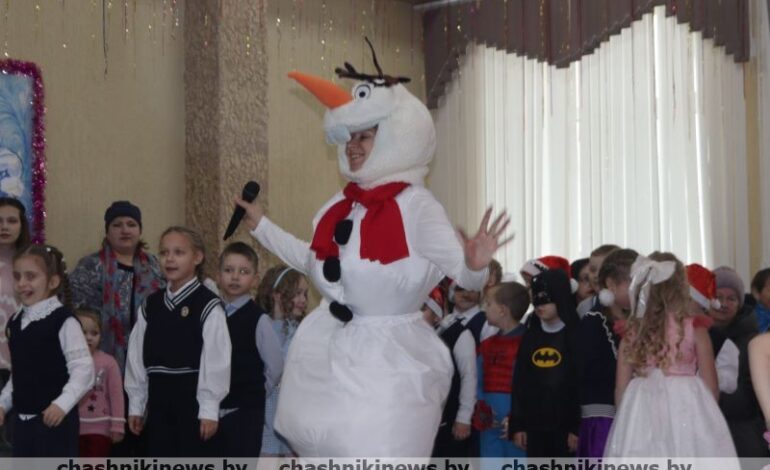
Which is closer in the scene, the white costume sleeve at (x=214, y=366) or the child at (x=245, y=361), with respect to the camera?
the white costume sleeve at (x=214, y=366)

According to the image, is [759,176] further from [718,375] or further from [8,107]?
[8,107]

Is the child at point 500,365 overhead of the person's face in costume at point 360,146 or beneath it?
beneath

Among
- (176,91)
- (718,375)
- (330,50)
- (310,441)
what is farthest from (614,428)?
(330,50)

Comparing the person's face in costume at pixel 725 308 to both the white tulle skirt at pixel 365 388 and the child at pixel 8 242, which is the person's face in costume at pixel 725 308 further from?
the child at pixel 8 242

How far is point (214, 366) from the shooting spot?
443cm

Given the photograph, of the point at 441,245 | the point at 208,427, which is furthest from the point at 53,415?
the point at 441,245

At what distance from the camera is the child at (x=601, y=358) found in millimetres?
4953

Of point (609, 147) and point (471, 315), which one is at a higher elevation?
point (609, 147)

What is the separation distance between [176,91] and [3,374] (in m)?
2.59

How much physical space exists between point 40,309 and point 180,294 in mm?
524

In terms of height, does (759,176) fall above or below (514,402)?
above

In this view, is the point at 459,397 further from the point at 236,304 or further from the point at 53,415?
the point at 53,415

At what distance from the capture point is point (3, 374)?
18.0 ft

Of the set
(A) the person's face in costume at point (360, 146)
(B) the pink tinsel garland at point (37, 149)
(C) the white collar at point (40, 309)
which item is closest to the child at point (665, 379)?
(A) the person's face in costume at point (360, 146)
